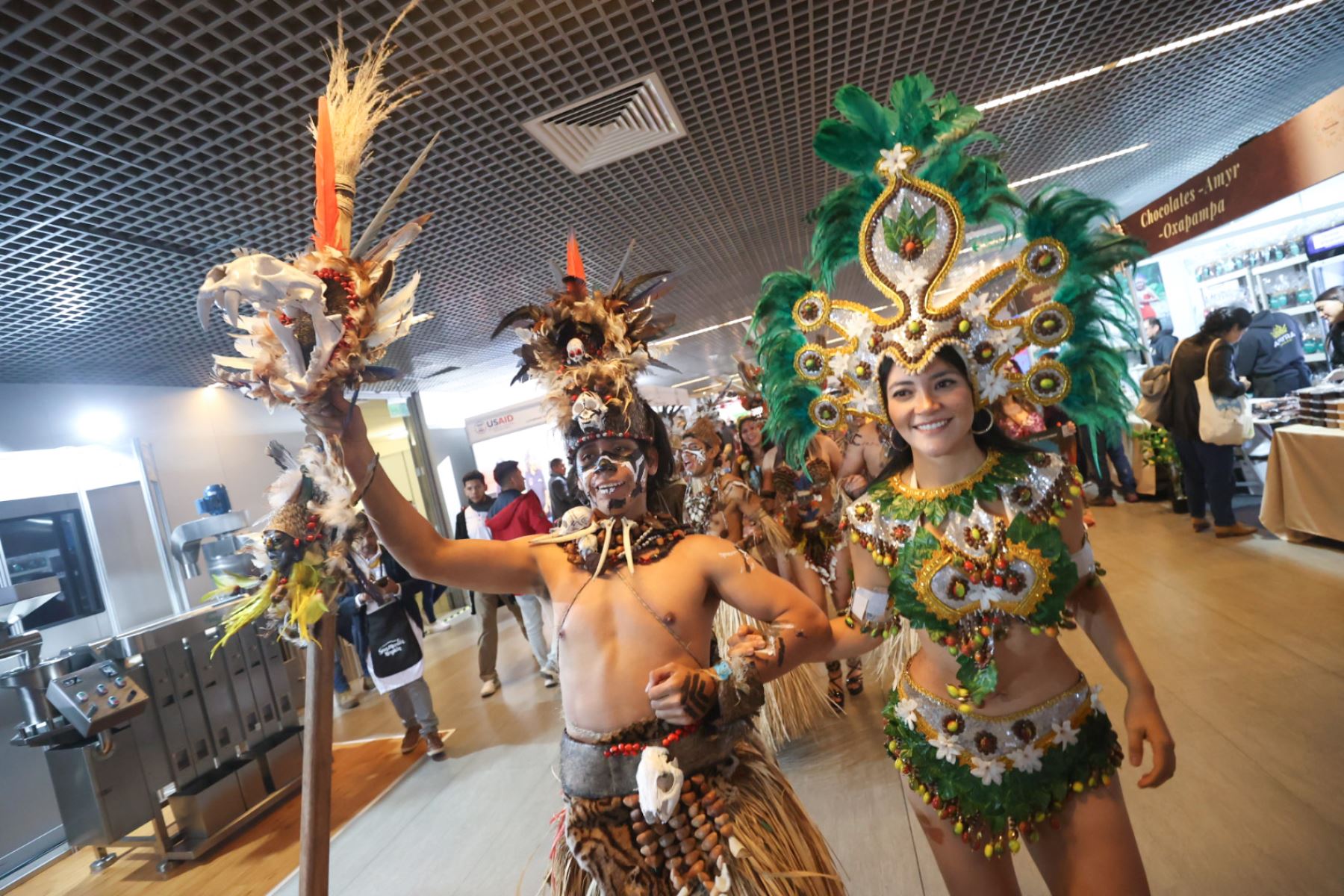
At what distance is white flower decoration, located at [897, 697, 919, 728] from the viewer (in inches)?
62.2

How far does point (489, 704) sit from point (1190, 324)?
6.88 m

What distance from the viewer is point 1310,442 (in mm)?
4348

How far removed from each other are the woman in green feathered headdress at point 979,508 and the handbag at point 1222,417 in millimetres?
4306

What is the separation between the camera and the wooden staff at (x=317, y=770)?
1309mm

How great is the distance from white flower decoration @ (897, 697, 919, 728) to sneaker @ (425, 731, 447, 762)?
345cm

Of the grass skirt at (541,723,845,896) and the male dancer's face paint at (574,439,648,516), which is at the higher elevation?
the male dancer's face paint at (574,439,648,516)

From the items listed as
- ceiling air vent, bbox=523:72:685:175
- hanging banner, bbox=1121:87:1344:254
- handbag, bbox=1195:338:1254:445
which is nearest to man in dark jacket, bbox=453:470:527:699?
ceiling air vent, bbox=523:72:685:175

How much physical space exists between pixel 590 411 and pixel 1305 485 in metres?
5.13

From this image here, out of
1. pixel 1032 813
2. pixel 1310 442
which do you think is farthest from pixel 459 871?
pixel 1310 442

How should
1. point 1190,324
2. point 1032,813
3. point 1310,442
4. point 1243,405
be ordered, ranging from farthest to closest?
point 1190,324
point 1243,405
point 1310,442
point 1032,813

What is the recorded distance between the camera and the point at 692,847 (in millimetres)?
1423

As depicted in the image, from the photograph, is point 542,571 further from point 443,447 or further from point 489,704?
point 443,447

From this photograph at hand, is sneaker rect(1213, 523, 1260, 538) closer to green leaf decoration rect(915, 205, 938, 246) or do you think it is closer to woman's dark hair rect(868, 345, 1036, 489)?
woman's dark hair rect(868, 345, 1036, 489)

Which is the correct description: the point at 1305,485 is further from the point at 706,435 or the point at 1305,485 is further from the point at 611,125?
the point at 611,125
